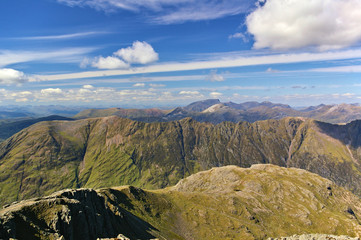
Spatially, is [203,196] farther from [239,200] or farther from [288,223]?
[288,223]

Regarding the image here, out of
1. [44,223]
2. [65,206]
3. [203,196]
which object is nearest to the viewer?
[44,223]

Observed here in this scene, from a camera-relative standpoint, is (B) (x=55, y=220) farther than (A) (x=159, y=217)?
No

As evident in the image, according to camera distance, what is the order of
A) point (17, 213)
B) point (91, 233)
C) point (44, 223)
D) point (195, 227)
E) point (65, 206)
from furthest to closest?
point (195, 227) → point (91, 233) → point (65, 206) → point (44, 223) → point (17, 213)

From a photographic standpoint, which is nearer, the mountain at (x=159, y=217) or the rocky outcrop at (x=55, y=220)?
the rocky outcrop at (x=55, y=220)

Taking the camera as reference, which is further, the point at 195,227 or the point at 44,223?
the point at 195,227

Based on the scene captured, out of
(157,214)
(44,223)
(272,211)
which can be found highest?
(44,223)

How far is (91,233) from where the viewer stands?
63.8m

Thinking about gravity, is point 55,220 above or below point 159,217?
above

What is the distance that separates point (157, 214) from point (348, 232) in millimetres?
171882

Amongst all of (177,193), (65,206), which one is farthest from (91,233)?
(177,193)

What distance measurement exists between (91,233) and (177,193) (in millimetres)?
131594

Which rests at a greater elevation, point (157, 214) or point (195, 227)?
point (157, 214)

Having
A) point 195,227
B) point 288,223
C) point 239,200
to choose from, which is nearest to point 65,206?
point 195,227

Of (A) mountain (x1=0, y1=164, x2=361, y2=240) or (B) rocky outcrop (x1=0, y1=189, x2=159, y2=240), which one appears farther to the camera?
(A) mountain (x1=0, y1=164, x2=361, y2=240)
